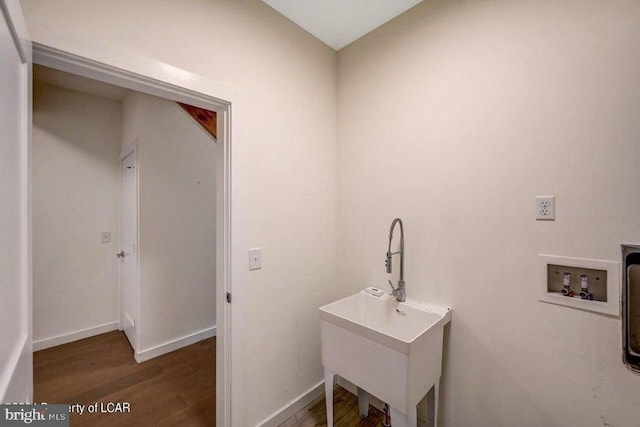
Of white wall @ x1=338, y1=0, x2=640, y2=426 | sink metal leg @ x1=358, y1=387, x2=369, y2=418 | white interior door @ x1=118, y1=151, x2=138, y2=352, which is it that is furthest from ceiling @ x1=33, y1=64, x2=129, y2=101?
sink metal leg @ x1=358, y1=387, x2=369, y2=418

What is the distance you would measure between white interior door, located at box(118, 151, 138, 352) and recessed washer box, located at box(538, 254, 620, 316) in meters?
2.96

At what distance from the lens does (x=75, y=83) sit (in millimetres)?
2650

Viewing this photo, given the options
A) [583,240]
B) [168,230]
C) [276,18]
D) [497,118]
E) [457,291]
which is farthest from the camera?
[168,230]

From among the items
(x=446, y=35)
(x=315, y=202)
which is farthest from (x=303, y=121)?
(x=446, y=35)

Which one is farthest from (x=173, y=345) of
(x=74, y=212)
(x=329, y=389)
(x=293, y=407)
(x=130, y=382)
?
(x=329, y=389)

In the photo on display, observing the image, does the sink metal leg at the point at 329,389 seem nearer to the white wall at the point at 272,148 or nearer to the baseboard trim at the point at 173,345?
the white wall at the point at 272,148

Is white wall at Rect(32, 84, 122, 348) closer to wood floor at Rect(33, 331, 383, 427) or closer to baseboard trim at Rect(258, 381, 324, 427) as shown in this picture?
wood floor at Rect(33, 331, 383, 427)

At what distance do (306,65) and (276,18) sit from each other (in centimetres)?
32

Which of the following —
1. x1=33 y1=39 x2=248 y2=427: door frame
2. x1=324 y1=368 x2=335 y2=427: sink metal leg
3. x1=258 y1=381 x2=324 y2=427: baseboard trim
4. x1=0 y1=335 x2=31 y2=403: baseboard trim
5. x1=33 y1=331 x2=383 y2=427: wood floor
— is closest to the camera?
x1=0 y1=335 x2=31 y2=403: baseboard trim

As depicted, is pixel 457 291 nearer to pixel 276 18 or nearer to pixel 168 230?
pixel 276 18

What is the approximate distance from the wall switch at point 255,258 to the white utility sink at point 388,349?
46cm

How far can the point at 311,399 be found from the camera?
1.87 metres

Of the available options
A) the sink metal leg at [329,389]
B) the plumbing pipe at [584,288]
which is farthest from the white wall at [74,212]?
the plumbing pipe at [584,288]

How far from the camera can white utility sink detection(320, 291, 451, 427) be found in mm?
1188
